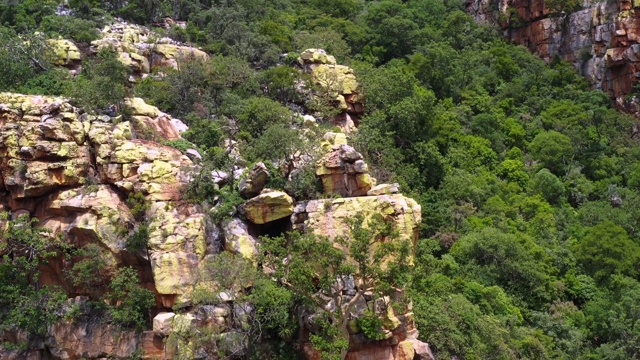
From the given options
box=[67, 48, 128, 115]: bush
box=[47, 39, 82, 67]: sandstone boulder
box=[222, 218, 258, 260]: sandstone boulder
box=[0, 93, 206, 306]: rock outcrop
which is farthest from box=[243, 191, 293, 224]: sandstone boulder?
box=[47, 39, 82, 67]: sandstone boulder

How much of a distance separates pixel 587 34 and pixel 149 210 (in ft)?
138

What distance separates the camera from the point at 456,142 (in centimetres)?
4088

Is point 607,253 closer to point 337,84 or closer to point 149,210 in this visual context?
point 337,84

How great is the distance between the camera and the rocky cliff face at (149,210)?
2242 centimetres

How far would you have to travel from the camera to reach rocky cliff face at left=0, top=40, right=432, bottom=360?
22.4 m

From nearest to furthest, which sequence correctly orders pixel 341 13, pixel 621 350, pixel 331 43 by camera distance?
pixel 621 350
pixel 331 43
pixel 341 13

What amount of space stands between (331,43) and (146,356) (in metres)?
28.3

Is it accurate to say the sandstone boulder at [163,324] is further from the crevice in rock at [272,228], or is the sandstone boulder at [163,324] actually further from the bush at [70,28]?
the bush at [70,28]

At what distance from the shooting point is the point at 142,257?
23797 mm

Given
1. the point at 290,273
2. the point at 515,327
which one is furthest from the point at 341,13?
the point at 290,273

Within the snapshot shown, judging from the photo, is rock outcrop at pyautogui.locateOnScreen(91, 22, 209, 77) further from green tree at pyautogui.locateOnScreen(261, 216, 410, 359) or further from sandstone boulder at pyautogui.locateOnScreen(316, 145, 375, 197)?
green tree at pyautogui.locateOnScreen(261, 216, 410, 359)

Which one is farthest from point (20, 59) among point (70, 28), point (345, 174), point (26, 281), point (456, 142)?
point (456, 142)

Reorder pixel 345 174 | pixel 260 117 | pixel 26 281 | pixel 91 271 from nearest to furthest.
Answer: pixel 91 271
pixel 26 281
pixel 345 174
pixel 260 117

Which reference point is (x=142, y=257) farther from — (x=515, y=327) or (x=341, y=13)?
(x=341, y=13)
